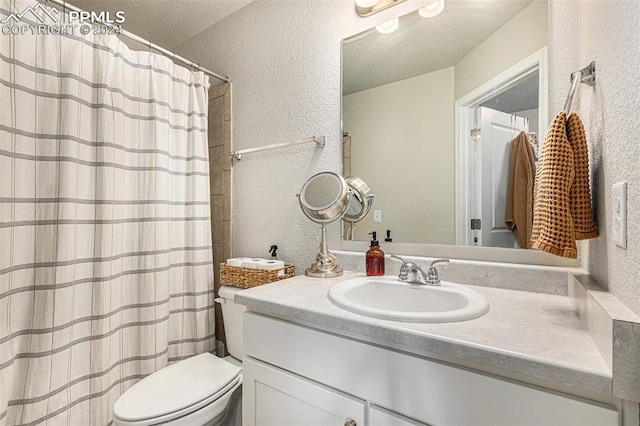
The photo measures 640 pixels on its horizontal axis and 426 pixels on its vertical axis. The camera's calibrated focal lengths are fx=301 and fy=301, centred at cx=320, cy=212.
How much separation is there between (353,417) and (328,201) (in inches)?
32.4

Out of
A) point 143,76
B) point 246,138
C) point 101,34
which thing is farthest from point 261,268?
point 101,34

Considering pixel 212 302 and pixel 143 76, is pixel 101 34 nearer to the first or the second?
pixel 143 76

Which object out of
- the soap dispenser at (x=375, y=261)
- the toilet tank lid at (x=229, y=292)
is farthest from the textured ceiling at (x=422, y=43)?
the toilet tank lid at (x=229, y=292)

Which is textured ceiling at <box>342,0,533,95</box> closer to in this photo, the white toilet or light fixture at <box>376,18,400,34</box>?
light fixture at <box>376,18,400,34</box>

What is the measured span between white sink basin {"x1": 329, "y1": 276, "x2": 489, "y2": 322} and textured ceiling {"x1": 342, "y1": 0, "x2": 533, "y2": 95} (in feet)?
2.91

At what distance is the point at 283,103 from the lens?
1.65 meters

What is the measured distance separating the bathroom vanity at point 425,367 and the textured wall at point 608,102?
15 cm

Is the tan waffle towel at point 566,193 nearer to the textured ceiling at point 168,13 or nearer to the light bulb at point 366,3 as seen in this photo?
the light bulb at point 366,3

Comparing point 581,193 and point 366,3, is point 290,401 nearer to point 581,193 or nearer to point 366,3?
point 581,193

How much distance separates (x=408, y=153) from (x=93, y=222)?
1.37 metres

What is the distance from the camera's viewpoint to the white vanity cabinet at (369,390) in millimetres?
569

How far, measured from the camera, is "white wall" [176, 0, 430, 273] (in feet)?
4.88

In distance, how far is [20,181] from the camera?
3.54 feet

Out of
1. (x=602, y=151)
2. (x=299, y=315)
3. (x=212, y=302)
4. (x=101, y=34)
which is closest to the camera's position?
(x=602, y=151)
